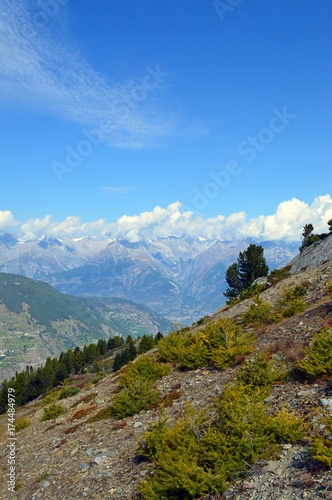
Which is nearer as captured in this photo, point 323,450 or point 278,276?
point 323,450

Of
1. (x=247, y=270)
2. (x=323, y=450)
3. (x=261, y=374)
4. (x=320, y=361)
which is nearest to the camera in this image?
(x=323, y=450)

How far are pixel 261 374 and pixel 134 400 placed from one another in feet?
26.1

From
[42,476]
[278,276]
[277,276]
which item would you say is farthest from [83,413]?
[277,276]

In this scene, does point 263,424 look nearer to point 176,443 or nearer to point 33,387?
point 176,443

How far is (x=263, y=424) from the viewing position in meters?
8.83

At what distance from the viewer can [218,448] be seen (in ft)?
27.8

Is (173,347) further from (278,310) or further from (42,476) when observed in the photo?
(42,476)

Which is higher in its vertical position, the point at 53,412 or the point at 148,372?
the point at 148,372

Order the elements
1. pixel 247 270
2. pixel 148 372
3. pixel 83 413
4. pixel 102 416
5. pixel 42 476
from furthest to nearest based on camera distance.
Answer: pixel 247 270 → pixel 148 372 → pixel 83 413 → pixel 102 416 → pixel 42 476

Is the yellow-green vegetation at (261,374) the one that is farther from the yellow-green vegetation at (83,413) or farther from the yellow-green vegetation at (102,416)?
the yellow-green vegetation at (83,413)

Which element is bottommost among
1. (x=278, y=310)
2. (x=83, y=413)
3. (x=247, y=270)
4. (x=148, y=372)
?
(x=83, y=413)

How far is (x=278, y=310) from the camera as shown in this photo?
80.1 ft

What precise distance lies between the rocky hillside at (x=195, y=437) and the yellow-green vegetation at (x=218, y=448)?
15cm

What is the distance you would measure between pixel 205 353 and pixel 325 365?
353 inches
